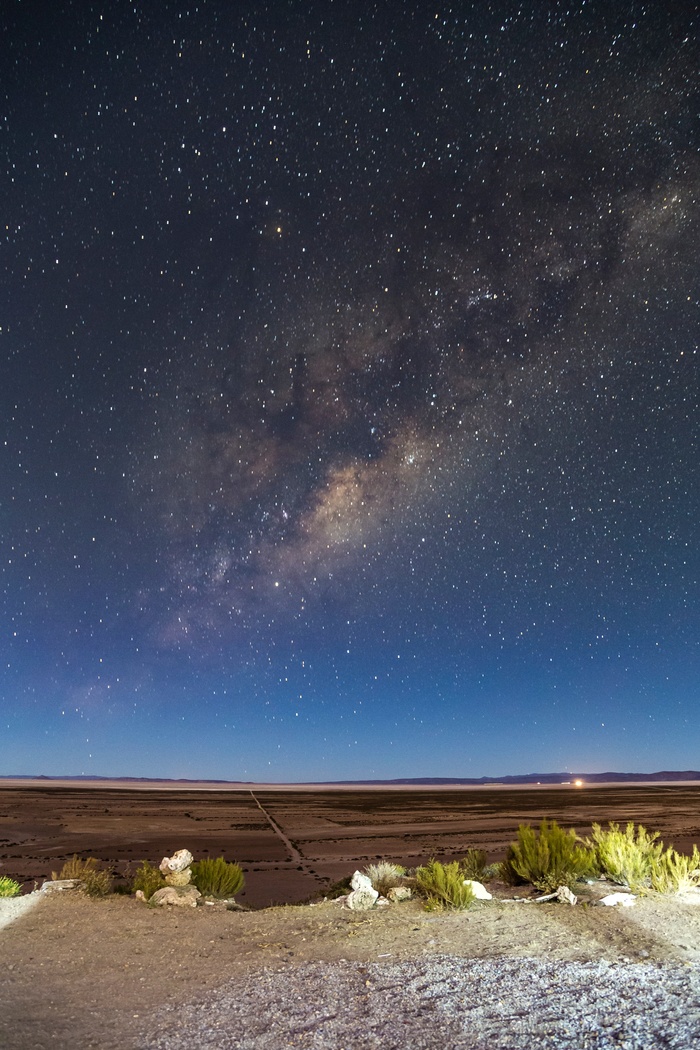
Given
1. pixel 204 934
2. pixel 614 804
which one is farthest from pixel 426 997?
pixel 614 804

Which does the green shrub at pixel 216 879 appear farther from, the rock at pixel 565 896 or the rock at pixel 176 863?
the rock at pixel 565 896

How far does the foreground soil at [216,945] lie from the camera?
628 cm

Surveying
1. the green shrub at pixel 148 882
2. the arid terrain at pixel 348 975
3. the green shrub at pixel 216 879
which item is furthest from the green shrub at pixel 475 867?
the green shrub at pixel 148 882

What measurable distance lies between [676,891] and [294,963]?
621 centimetres

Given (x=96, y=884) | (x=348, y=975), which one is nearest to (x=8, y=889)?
A: (x=96, y=884)

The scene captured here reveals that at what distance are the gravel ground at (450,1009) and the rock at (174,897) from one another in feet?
14.7

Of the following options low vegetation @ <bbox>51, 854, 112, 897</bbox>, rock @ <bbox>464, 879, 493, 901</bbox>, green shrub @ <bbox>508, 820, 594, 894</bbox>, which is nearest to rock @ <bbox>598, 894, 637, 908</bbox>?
green shrub @ <bbox>508, 820, 594, 894</bbox>

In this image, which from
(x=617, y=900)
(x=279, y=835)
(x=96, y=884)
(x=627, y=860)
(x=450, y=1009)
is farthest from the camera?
(x=279, y=835)

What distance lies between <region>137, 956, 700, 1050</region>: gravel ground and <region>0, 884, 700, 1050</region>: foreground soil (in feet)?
1.31

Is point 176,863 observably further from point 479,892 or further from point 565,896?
point 565,896

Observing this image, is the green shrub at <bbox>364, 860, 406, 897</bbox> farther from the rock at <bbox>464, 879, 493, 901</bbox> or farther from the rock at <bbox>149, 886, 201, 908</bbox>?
the rock at <bbox>149, 886, 201, 908</bbox>

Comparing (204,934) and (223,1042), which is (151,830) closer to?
(204,934)

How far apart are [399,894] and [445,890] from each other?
3.16 feet

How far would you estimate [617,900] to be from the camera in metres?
9.98
